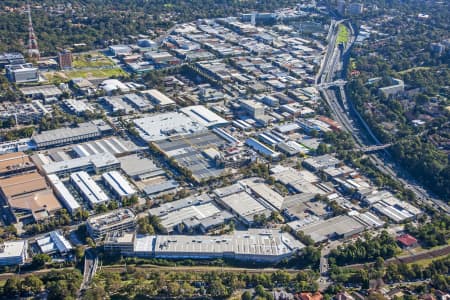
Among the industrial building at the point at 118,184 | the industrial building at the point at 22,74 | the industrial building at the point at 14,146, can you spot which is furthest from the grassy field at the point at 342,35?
the industrial building at the point at 14,146

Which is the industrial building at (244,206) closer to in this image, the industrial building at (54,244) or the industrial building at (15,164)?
the industrial building at (54,244)

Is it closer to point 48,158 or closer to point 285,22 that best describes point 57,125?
point 48,158

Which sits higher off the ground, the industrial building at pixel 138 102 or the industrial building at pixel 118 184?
the industrial building at pixel 138 102

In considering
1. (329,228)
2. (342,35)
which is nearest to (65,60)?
(329,228)

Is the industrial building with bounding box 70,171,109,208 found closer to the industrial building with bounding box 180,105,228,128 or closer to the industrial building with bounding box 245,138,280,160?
the industrial building with bounding box 180,105,228,128

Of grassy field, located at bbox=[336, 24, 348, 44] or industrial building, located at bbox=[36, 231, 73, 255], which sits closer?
industrial building, located at bbox=[36, 231, 73, 255]

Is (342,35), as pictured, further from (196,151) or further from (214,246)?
(214,246)

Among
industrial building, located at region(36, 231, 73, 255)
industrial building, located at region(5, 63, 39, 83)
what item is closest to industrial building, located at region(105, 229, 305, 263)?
industrial building, located at region(36, 231, 73, 255)
